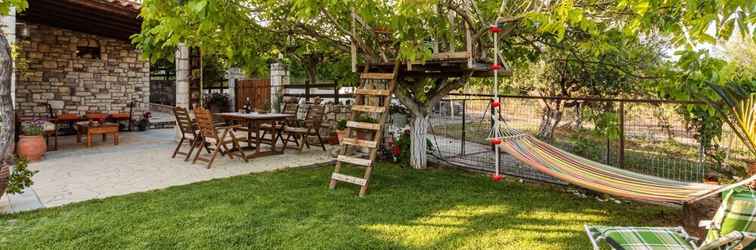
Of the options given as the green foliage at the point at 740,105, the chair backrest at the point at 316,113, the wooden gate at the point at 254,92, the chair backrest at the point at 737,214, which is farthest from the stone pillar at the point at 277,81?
the chair backrest at the point at 737,214

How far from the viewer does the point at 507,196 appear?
4.75m

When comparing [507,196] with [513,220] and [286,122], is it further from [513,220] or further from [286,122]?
[286,122]

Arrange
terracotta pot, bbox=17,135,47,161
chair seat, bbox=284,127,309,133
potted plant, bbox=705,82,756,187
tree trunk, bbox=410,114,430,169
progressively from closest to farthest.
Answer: potted plant, bbox=705,82,756,187, tree trunk, bbox=410,114,430,169, terracotta pot, bbox=17,135,47,161, chair seat, bbox=284,127,309,133

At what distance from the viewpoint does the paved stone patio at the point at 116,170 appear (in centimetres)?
469

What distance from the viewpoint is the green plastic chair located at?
217cm

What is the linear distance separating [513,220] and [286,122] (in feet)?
17.8

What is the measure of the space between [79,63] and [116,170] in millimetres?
6488

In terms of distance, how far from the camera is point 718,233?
7.79 feet

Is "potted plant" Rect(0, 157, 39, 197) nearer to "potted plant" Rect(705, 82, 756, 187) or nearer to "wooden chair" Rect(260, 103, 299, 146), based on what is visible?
"wooden chair" Rect(260, 103, 299, 146)

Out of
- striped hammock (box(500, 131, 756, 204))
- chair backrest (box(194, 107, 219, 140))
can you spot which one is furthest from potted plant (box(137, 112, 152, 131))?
striped hammock (box(500, 131, 756, 204))

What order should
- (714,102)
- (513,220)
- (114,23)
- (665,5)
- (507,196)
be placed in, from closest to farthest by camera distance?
(665,5) < (714,102) < (513,220) < (507,196) < (114,23)

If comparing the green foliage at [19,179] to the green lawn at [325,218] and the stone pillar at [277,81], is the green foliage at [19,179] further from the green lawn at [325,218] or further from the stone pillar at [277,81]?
the stone pillar at [277,81]

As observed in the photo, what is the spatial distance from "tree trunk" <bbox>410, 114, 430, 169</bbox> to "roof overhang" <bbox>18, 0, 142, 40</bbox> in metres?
5.61

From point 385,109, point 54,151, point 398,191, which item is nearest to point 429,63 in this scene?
point 385,109
